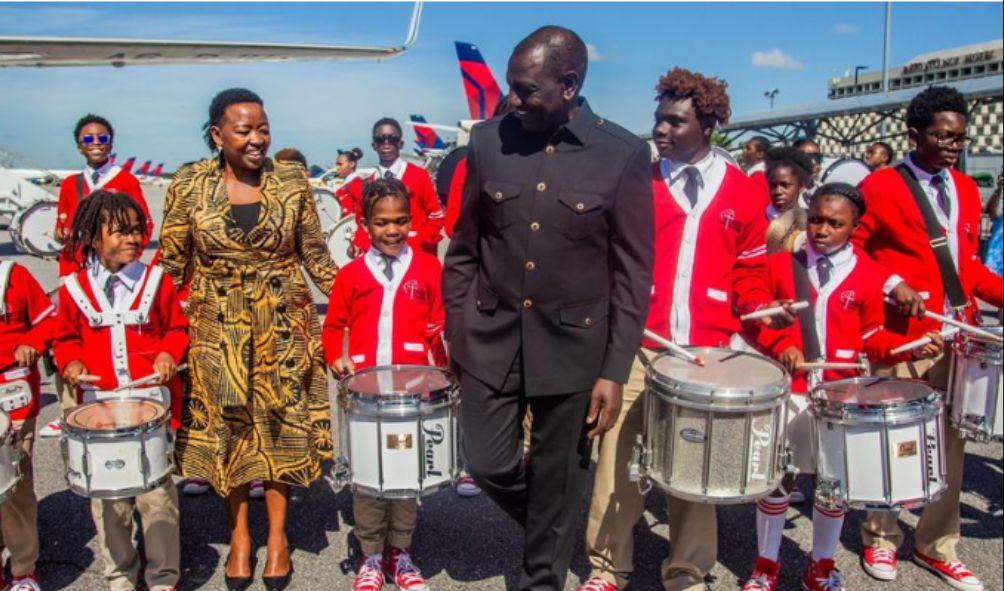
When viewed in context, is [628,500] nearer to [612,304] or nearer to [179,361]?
[612,304]

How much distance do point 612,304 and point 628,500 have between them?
38.2 inches

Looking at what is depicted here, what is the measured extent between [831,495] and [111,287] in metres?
3.00

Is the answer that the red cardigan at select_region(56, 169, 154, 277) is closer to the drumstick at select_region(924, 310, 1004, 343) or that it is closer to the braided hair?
the braided hair

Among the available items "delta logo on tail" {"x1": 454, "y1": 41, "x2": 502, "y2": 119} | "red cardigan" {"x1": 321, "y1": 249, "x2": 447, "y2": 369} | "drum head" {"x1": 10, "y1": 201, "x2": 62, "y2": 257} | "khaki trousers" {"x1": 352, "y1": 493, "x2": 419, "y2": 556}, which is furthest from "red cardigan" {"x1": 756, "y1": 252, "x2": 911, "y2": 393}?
"delta logo on tail" {"x1": 454, "y1": 41, "x2": 502, "y2": 119}

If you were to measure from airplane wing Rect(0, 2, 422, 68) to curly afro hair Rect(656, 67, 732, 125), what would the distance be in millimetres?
5407

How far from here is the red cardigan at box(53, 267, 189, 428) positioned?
3.46 meters

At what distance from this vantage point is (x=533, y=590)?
10.9ft

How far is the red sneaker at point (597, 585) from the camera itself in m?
3.58

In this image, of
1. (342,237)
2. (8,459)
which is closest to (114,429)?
(8,459)

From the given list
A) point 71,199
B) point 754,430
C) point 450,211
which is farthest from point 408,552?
point 71,199

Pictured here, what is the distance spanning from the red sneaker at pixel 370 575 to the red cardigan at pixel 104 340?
1.05m

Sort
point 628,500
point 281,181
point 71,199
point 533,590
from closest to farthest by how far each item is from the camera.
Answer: point 533,590 < point 628,500 < point 281,181 < point 71,199

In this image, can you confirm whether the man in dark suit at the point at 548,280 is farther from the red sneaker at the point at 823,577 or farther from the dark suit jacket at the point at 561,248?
the red sneaker at the point at 823,577

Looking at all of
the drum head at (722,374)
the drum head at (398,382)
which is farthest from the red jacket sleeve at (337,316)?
the drum head at (722,374)
